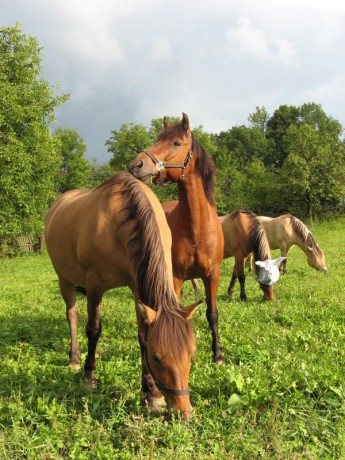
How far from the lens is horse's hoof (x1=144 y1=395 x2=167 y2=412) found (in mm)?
3105

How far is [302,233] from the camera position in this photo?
11469 millimetres

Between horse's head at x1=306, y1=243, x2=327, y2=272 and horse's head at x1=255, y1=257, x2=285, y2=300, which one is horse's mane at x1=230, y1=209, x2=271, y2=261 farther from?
horse's head at x1=306, y1=243, x2=327, y2=272

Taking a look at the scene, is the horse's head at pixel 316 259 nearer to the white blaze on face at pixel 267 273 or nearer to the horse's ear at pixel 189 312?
the white blaze on face at pixel 267 273

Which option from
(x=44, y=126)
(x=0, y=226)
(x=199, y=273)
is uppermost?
(x=44, y=126)

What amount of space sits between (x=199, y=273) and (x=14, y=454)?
286 cm

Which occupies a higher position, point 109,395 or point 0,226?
point 0,226

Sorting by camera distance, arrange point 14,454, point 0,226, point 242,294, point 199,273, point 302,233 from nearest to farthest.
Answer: point 14,454, point 199,273, point 242,294, point 302,233, point 0,226

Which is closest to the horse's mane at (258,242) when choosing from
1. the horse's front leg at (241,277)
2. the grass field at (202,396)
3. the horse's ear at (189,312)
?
the horse's front leg at (241,277)

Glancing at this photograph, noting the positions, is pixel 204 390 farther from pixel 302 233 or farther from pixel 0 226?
pixel 0 226

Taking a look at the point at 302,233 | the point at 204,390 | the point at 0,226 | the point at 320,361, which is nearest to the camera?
the point at 204,390

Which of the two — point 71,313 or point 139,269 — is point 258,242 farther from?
point 139,269

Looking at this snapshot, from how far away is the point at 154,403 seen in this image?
10.4 ft

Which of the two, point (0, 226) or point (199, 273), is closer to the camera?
point (199, 273)

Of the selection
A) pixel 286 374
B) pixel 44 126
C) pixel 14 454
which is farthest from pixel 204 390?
pixel 44 126
